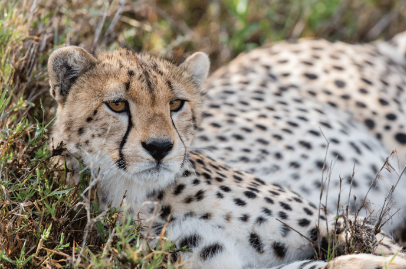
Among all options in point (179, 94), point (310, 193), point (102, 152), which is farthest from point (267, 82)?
point (102, 152)

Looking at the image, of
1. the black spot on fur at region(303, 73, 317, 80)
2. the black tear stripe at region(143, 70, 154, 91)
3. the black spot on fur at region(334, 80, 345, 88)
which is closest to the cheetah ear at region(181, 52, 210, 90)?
the black tear stripe at region(143, 70, 154, 91)

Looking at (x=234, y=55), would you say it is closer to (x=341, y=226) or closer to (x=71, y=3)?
(x=71, y=3)

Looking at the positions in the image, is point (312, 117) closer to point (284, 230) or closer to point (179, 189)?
point (284, 230)

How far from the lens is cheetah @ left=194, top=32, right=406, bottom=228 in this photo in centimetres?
263

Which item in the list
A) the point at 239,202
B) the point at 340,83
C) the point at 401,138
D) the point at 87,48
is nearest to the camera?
the point at 239,202

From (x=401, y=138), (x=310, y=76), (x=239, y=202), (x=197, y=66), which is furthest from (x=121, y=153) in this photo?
(x=401, y=138)

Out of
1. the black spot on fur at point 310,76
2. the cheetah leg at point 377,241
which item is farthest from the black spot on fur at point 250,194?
the black spot on fur at point 310,76

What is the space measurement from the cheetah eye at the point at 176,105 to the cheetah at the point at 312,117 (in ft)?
2.14

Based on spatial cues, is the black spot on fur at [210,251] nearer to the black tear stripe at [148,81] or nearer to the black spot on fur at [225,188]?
the black spot on fur at [225,188]

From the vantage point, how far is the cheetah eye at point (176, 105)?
6.17 ft

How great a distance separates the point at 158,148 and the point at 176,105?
306 mm

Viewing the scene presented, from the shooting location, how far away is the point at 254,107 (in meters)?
3.00

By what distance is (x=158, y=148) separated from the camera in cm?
165

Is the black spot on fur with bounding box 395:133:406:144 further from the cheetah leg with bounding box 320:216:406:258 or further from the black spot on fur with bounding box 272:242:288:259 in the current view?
the black spot on fur with bounding box 272:242:288:259
